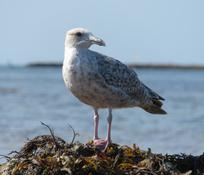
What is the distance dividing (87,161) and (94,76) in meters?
1.34

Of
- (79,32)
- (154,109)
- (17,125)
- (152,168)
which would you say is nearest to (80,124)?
(17,125)

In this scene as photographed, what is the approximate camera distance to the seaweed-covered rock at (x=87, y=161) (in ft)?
17.9

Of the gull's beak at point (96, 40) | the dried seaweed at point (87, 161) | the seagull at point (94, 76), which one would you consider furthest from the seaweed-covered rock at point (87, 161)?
the gull's beak at point (96, 40)

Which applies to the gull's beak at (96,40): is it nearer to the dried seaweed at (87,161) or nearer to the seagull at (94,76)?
the seagull at (94,76)

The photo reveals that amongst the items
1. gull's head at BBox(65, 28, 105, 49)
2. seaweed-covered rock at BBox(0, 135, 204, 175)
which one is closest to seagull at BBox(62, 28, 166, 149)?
gull's head at BBox(65, 28, 105, 49)

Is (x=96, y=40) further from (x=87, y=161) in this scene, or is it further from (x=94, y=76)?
(x=87, y=161)

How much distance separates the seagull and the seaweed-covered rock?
33 centimetres

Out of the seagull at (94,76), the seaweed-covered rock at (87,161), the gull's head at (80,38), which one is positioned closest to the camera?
the seaweed-covered rock at (87,161)

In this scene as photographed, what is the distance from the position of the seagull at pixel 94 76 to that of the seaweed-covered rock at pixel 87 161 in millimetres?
333

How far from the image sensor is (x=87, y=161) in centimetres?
554

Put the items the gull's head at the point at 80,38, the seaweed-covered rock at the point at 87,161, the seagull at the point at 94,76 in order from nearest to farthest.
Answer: the seaweed-covered rock at the point at 87,161
the seagull at the point at 94,76
the gull's head at the point at 80,38

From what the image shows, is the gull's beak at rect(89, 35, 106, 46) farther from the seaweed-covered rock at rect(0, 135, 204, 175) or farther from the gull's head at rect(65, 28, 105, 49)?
the seaweed-covered rock at rect(0, 135, 204, 175)

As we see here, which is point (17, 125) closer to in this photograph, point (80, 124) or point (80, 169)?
point (80, 124)

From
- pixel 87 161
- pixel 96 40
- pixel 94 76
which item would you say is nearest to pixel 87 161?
pixel 87 161
